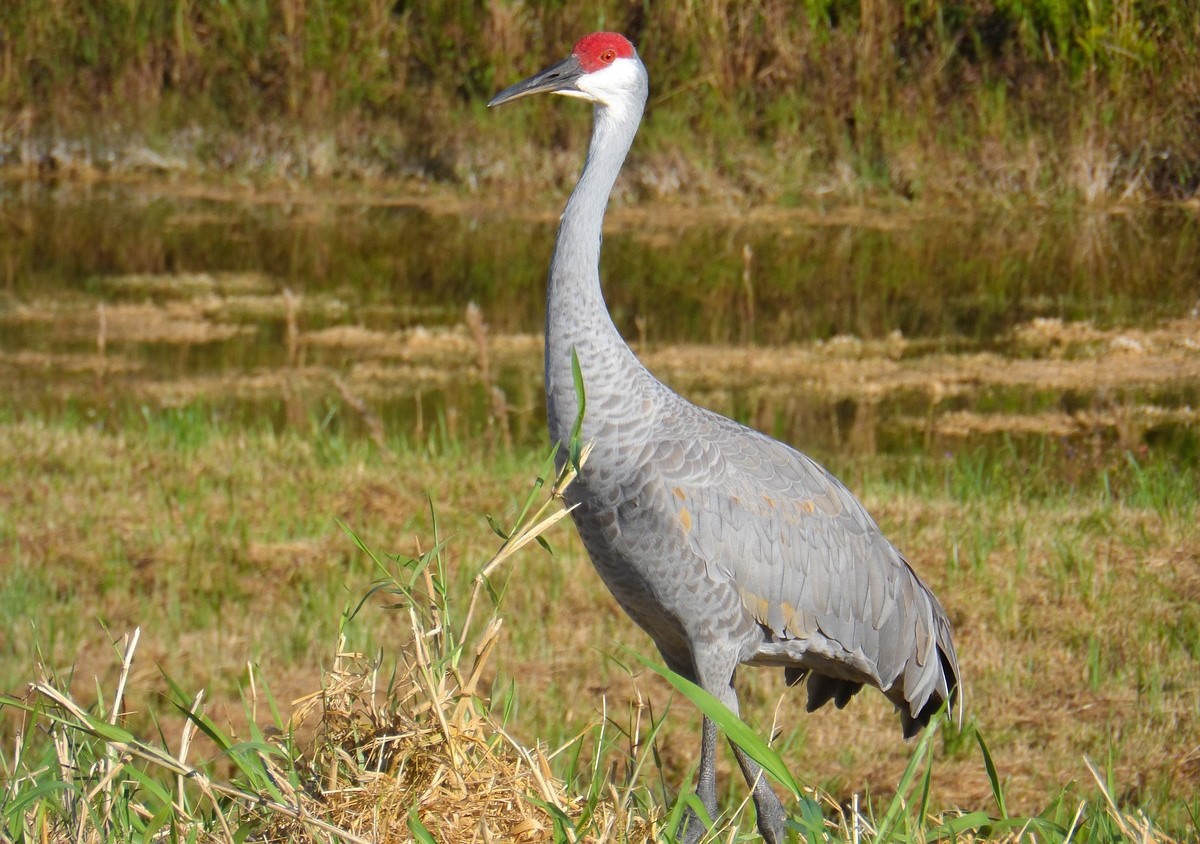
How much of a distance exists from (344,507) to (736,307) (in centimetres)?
356

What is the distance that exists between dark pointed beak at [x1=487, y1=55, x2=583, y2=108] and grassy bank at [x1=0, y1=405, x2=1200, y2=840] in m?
1.20

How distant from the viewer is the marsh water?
670cm

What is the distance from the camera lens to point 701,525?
2.88 metres

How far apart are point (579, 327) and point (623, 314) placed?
17.6ft

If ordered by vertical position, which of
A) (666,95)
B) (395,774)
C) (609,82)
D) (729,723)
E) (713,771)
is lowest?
(713,771)

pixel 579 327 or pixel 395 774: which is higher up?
pixel 579 327

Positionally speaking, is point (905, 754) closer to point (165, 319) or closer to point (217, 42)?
point (165, 319)

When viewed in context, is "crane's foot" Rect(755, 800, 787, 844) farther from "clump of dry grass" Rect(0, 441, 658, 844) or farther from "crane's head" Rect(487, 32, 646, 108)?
"crane's head" Rect(487, 32, 646, 108)

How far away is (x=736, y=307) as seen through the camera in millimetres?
8305

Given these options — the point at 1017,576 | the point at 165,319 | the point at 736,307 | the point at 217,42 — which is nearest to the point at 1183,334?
the point at 736,307

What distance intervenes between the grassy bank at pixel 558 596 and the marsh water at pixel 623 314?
52cm

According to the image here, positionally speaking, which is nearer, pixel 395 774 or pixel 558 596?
pixel 395 774

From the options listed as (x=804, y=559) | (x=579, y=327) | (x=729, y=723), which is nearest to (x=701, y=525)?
(x=804, y=559)

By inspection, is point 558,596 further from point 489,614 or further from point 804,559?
point 804,559
